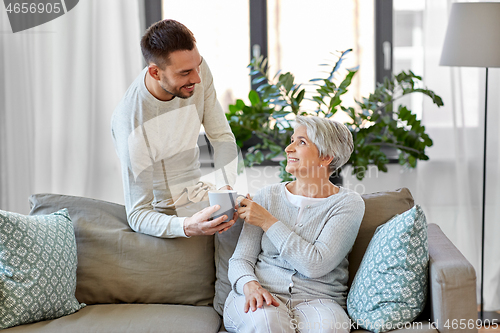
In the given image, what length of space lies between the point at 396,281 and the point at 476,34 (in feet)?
4.41

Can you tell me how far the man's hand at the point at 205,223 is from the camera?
1.65 meters

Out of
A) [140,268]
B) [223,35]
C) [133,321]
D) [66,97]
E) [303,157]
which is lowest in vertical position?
[133,321]

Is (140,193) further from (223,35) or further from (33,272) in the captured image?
(223,35)

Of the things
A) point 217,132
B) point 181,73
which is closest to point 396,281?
point 217,132

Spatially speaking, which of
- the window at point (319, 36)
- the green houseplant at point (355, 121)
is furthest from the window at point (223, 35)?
the green houseplant at point (355, 121)

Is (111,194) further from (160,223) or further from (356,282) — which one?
(356,282)

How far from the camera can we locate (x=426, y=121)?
2.76m

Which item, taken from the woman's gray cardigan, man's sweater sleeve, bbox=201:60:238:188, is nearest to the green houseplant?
man's sweater sleeve, bbox=201:60:238:188

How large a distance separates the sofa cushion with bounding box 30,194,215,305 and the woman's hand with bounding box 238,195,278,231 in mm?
327

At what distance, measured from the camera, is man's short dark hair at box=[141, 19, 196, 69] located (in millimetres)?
1662

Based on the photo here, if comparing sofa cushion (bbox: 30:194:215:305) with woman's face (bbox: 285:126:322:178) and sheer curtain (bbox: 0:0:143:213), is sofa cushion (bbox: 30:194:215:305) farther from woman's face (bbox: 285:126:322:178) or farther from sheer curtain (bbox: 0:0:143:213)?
sheer curtain (bbox: 0:0:143:213)

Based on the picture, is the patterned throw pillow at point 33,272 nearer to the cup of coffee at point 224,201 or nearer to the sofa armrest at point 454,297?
the cup of coffee at point 224,201

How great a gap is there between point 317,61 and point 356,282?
172 cm

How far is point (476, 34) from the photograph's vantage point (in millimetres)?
2234
